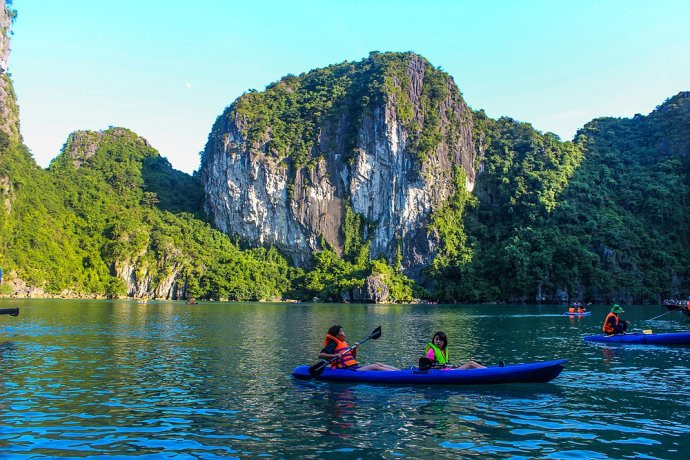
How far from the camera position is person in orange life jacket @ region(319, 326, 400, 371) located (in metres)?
15.7

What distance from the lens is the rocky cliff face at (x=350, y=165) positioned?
114 meters

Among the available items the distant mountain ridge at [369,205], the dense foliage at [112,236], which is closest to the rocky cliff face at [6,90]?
the distant mountain ridge at [369,205]

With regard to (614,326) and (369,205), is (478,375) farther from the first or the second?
(369,205)

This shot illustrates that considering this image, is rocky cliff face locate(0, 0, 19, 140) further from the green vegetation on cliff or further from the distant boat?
the distant boat

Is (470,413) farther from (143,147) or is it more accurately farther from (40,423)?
(143,147)

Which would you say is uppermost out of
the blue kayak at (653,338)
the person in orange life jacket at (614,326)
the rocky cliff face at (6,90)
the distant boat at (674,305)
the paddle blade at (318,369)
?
the rocky cliff face at (6,90)

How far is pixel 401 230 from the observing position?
371 ft

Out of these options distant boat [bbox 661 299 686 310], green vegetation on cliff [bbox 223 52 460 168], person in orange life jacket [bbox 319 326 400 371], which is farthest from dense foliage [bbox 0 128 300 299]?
person in orange life jacket [bbox 319 326 400 371]

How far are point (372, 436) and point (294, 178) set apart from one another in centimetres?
10915

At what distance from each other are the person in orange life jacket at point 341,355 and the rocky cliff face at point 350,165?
311 feet

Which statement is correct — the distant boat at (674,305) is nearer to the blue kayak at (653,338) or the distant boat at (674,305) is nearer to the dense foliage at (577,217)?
the blue kayak at (653,338)

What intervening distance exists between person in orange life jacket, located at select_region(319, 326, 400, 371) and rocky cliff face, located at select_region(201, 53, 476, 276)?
94.7 meters

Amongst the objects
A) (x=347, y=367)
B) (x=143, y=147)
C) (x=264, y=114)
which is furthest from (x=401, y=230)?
(x=347, y=367)

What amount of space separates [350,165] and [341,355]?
10150 centimetres
